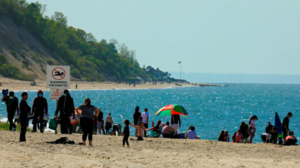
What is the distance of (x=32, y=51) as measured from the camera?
12312cm

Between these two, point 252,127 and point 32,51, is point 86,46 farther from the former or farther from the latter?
point 252,127

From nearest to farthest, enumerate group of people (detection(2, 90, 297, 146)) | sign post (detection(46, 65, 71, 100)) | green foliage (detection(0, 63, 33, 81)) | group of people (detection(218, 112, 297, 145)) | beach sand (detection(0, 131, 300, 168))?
beach sand (detection(0, 131, 300, 168)) → group of people (detection(2, 90, 297, 146)) → sign post (detection(46, 65, 71, 100)) → group of people (detection(218, 112, 297, 145)) → green foliage (detection(0, 63, 33, 81))

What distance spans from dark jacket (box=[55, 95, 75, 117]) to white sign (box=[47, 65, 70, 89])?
6.26 feet

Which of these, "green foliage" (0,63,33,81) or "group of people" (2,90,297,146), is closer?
"group of people" (2,90,297,146)

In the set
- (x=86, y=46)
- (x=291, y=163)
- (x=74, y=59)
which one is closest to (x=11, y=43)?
(x=74, y=59)

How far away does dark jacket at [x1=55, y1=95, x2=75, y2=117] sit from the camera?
15.7 meters

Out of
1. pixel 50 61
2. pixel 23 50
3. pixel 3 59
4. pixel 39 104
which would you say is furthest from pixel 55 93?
pixel 50 61

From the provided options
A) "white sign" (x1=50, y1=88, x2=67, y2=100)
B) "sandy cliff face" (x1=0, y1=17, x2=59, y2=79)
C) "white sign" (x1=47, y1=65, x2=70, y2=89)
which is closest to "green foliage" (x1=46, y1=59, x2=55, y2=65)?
"sandy cliff face" (x1=0, y1=17, x2=59, y2=79)

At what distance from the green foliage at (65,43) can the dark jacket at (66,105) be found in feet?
352

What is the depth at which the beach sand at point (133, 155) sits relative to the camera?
10.7m

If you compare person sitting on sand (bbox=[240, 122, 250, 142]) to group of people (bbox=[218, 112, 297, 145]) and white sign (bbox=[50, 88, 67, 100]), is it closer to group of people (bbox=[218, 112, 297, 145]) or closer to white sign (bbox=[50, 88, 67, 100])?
group of people (bbox=[218, 112, 297, 145])

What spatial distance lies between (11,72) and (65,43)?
201 feet

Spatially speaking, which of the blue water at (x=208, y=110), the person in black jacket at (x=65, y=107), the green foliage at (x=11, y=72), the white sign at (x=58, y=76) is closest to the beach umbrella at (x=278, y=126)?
the blue water at (x=208, y=110)

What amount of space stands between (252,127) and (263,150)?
3.62 metres
